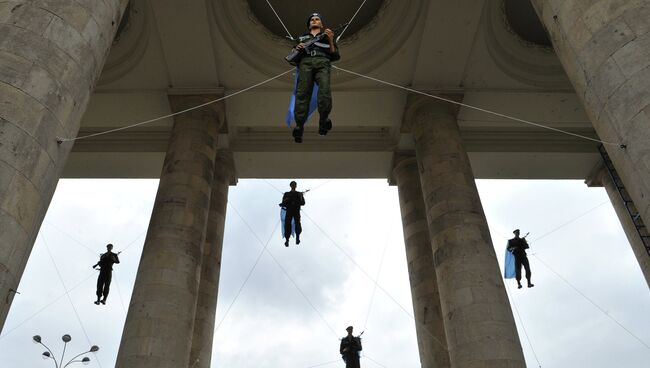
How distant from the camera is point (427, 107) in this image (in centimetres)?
1465

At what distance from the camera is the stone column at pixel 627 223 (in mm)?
17328

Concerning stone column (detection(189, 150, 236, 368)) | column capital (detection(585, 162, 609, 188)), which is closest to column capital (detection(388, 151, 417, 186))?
stone column (detection(189, 150, 236, 368))

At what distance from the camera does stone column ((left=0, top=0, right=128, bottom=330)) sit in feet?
14.6

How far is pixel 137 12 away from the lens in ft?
46.6

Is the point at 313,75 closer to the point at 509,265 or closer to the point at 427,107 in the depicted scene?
the point at 427,107

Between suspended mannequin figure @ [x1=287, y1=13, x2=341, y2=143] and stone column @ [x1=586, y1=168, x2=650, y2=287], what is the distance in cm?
1490

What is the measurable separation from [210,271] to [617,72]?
42.1ft

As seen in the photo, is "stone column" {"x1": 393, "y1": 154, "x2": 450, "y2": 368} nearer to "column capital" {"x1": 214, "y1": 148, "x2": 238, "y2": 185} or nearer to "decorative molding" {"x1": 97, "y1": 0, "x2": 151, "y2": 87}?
"column capital" {"x1": 214, "y1": 148, "x2": 238, "y2": 185}

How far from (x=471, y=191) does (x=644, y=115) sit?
7556mm

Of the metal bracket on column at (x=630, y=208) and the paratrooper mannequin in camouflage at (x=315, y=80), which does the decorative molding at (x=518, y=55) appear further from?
the paratrooper mannequin in camouflage at (x=315, y=80)

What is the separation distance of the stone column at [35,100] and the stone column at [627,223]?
1810cm

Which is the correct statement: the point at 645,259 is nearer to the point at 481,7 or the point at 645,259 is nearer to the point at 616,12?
the point at 481,7

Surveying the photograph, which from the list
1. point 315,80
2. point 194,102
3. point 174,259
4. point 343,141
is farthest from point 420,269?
point 315,80

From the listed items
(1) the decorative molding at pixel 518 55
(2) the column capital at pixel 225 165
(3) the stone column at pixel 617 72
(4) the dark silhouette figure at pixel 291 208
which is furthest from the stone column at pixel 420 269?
(3) the stone column at pixel 617 72
